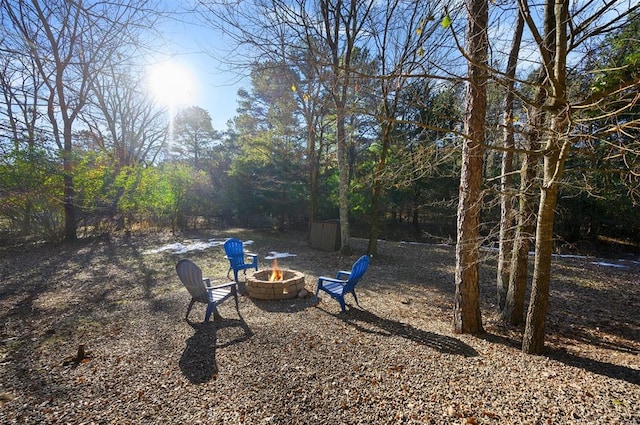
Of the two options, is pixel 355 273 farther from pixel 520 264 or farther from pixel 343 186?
pixel 343 186

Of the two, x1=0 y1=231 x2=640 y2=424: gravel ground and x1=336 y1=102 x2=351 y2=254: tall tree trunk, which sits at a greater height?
x1=336 y1=102 x2=351 y2=254: tall tree trunk

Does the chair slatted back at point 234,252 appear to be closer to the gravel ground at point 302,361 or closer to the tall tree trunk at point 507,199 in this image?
the gravel ground at point 302,361

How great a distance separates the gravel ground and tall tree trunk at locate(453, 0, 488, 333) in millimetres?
325

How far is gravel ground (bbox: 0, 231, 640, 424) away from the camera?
1.94 m

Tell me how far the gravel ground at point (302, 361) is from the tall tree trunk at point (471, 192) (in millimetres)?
325

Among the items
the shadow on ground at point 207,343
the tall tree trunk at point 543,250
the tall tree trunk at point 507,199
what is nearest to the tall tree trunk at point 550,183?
the tall tree trunk at point 543,250

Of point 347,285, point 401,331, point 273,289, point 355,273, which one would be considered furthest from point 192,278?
point 401,331

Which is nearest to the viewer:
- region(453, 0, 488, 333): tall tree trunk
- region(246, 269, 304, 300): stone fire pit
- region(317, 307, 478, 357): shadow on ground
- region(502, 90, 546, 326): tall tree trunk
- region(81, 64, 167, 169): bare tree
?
region(317, 307, 478, 357): shadow on ground

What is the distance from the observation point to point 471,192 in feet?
10.4

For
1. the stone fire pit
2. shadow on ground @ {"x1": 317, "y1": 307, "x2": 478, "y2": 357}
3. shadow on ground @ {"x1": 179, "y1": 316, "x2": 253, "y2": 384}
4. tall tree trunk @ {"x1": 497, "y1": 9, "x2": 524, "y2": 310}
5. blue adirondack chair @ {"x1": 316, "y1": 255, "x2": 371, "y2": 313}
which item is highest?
tall tree trunk @ {"x1": 497, "y1": 9, "x2": 524, "y2": 310}

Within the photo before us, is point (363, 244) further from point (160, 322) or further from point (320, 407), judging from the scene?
point (320, 407)

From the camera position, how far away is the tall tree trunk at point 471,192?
9.86 ft

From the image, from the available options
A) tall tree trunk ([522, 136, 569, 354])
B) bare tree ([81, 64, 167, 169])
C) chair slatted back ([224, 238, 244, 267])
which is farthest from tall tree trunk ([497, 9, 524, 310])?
bare tree ([81, 64, 167, 169])

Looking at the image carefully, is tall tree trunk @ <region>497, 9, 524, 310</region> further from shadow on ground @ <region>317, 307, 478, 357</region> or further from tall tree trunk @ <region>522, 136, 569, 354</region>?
shadow on ground @ <region>317, 307, 478, 357</region>
